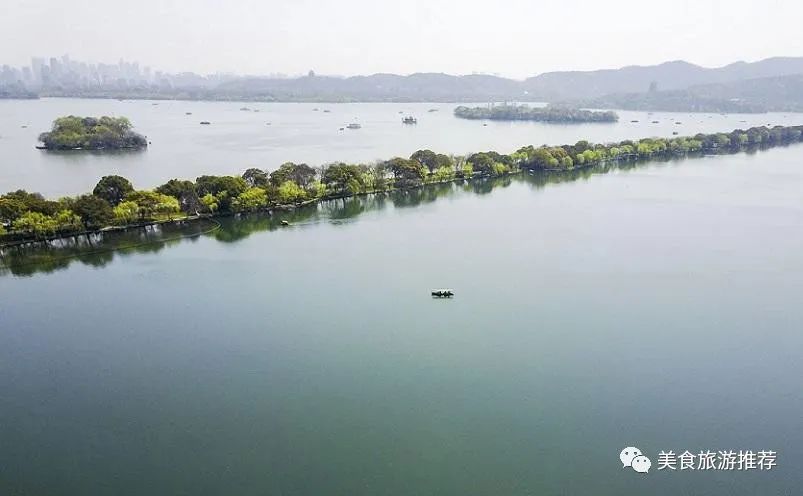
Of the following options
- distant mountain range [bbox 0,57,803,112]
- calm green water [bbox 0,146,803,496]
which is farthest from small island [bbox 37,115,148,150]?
distant mountain range [bbox 0,57,803,112]

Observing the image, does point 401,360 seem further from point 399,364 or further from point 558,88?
point 558,88

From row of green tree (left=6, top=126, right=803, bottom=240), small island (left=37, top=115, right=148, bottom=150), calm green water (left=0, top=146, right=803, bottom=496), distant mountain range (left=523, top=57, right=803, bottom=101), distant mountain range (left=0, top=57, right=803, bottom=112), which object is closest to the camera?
calm green water (left=0, top=146, right=803, bottom=496)

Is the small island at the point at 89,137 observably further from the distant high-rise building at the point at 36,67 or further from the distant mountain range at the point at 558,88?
the distant high-rise building at the point at 36,67

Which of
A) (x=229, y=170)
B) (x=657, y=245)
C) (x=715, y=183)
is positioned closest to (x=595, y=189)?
(x=715, y=183)

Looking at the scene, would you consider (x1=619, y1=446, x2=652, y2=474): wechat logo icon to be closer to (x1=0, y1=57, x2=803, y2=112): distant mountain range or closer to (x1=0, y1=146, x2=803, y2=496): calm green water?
(x1=0, y1=146, x2=803, y2=496): calm green water

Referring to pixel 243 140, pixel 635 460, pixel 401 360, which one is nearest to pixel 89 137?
pixel 243 140

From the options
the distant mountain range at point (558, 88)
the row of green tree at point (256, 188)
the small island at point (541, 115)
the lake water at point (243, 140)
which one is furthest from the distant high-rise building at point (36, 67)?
the row of green tree at point (256, 188)

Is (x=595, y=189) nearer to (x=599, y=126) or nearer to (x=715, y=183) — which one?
(x=715, y=183)
